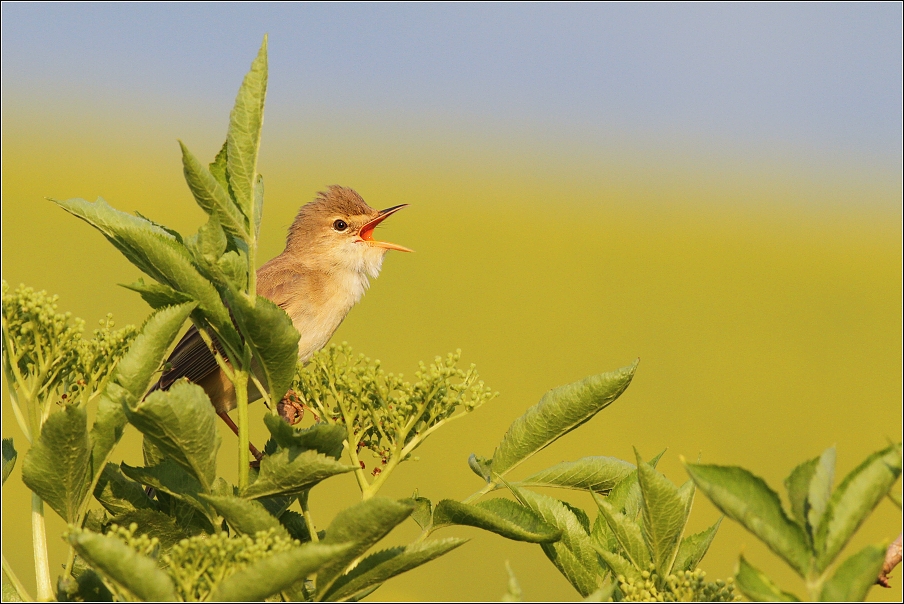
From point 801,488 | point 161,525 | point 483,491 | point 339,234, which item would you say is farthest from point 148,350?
point 339,234

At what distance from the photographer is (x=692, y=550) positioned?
2209 millimetres

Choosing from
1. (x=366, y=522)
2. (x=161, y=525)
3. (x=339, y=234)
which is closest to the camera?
(x=366, y=522)

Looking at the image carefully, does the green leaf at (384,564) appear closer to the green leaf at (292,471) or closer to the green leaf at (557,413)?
the green leaf at (292,471)

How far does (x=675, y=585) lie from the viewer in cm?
199

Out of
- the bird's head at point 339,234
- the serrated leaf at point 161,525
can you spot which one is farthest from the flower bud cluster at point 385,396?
the bird's head at point 339,234

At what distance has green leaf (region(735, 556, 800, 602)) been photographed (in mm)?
1567

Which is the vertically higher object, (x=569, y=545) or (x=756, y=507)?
(x=756, y=507)

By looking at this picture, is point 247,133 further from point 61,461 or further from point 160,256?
point 61,461

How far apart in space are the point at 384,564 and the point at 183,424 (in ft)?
1.60

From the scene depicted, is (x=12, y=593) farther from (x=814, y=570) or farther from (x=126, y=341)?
(x=814, y=570)

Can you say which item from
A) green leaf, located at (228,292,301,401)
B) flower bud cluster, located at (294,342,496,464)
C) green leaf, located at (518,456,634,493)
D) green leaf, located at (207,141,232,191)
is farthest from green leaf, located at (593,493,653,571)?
green leaf, located at (207,141,232,191)

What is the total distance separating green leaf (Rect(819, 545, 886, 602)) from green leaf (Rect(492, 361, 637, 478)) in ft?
2.53

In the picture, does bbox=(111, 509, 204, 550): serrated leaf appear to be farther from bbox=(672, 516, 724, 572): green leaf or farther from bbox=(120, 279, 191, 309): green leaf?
bbox=(672, 516, 724, 572): green leaf

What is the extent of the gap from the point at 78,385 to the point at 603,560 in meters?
1.33
